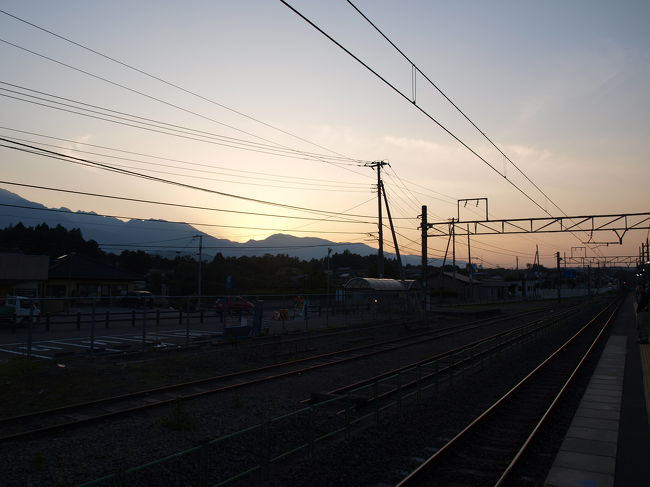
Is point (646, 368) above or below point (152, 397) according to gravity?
above

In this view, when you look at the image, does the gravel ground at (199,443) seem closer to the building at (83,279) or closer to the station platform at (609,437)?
the station platform at (609,437)

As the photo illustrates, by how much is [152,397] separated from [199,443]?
7.33m

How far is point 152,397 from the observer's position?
1337 centimetres

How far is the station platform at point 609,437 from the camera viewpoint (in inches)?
305

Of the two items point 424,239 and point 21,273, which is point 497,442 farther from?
point 21,273

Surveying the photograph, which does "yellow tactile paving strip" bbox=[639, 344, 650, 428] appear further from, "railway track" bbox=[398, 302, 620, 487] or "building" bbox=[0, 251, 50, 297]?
"building" bbox=[0, 251, 50, 297]

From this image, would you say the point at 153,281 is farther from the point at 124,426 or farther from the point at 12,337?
the point at 124,426

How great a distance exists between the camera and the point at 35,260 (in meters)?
40.8

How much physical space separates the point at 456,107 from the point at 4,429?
592 inches

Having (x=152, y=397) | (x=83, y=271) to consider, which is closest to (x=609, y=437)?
(x=152, y=397)

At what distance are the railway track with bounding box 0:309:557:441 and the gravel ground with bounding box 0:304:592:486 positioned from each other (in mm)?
317

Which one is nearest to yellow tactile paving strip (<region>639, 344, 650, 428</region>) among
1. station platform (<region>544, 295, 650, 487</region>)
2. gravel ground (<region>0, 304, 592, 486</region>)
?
station platform (<region>544, 295, 650, 487</region>)

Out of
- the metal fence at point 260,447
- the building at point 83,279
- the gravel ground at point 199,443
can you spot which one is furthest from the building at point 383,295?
the building at point 83,279

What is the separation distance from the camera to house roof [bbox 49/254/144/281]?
1901 inches
